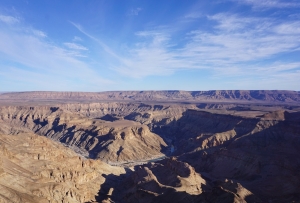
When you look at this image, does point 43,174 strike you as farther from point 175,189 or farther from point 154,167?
point 154,167

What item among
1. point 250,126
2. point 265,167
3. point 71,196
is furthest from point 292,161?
point 71,196

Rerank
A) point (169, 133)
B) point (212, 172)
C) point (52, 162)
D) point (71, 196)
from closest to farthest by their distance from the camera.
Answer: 1. point (71, 196)
2. point (52, 162)
3. point (212, 172)
4. point (169, 133)

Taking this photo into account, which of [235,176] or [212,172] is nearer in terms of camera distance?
[235,176]

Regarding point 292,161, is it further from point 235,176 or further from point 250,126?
point 250,126

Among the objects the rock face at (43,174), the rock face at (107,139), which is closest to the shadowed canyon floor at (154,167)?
the rock face at (43,174)

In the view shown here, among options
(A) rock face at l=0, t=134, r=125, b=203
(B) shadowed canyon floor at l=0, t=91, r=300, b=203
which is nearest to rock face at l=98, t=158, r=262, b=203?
(B) shadowed canyon floor at l=0, t=91, r=300, b=203

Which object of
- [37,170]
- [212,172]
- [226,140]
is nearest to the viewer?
[37,170]

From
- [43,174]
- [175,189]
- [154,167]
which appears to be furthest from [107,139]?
[175,189]

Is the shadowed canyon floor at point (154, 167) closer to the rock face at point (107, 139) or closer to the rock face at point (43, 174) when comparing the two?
the rock face at point (43, 174)
